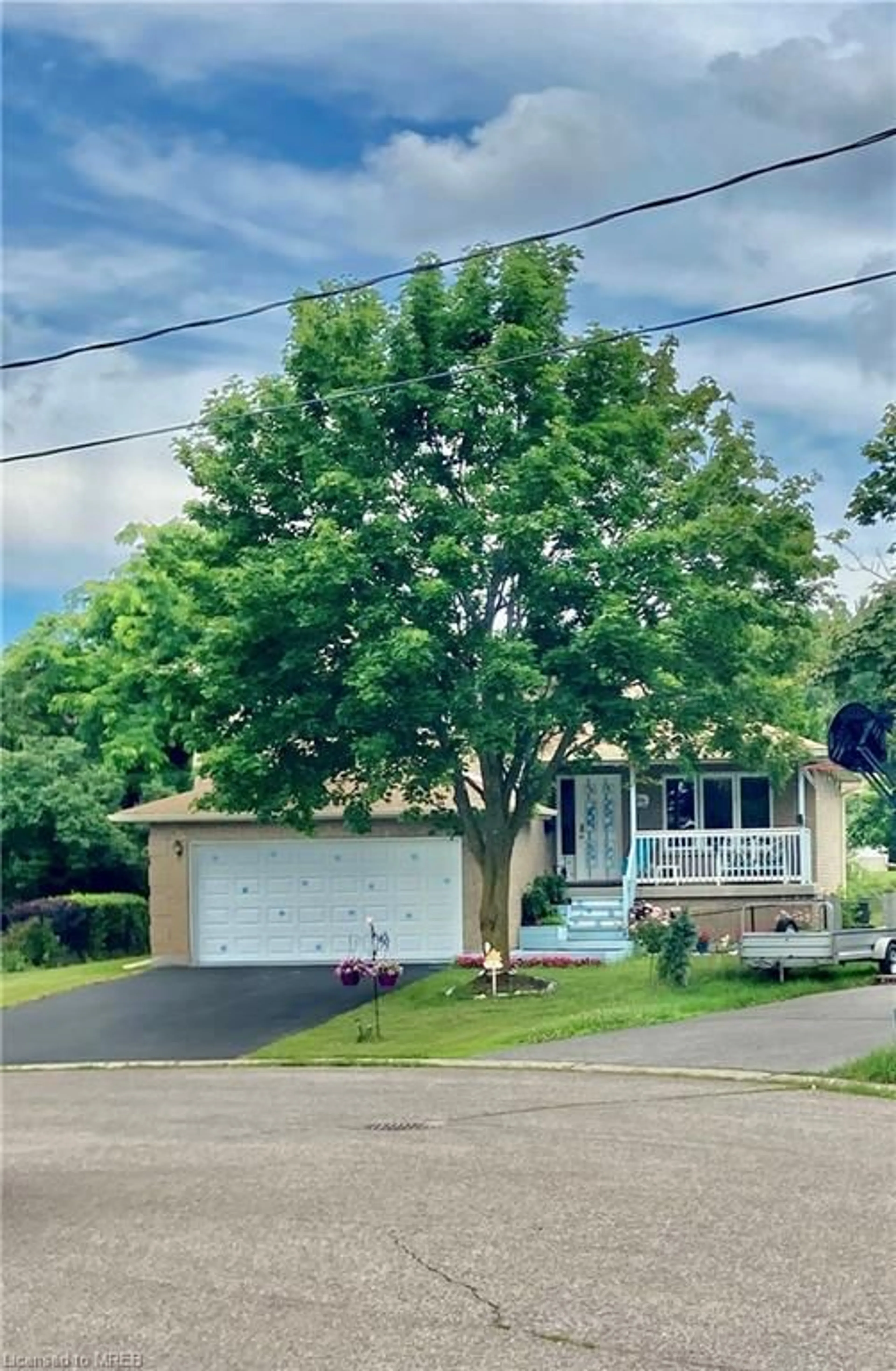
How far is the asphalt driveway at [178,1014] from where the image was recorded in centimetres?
2212

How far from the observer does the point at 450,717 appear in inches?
922

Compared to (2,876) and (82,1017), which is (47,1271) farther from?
(2,876)

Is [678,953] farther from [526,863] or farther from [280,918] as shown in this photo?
[280,918]

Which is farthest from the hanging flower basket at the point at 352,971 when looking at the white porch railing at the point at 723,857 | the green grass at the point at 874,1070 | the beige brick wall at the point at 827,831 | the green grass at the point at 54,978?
the beige brick wall at the point at 827,831

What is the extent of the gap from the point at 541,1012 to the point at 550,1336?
15.6 metres

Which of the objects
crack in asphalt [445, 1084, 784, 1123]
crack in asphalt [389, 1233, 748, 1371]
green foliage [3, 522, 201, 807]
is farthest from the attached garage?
crack in asphalt [389, 1233, 748, 1371]

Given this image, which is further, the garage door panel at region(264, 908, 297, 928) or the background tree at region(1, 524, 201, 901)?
the background tree at region(1, 524, 201, 901)

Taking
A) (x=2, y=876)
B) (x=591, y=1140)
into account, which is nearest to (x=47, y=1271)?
(x=591, y=1140)

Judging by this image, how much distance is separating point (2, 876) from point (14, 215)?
25.2m

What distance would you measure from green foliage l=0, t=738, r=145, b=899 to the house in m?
6.25

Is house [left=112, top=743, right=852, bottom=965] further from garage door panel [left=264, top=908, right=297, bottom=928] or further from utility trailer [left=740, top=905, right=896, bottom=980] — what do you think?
utility trailer [left=740, top=905, right=896, bottom=980]

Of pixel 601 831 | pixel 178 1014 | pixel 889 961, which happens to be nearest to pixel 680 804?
pixel 601 831

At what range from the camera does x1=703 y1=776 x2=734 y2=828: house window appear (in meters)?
34.7

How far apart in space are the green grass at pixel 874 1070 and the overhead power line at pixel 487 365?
6841 millimetres
